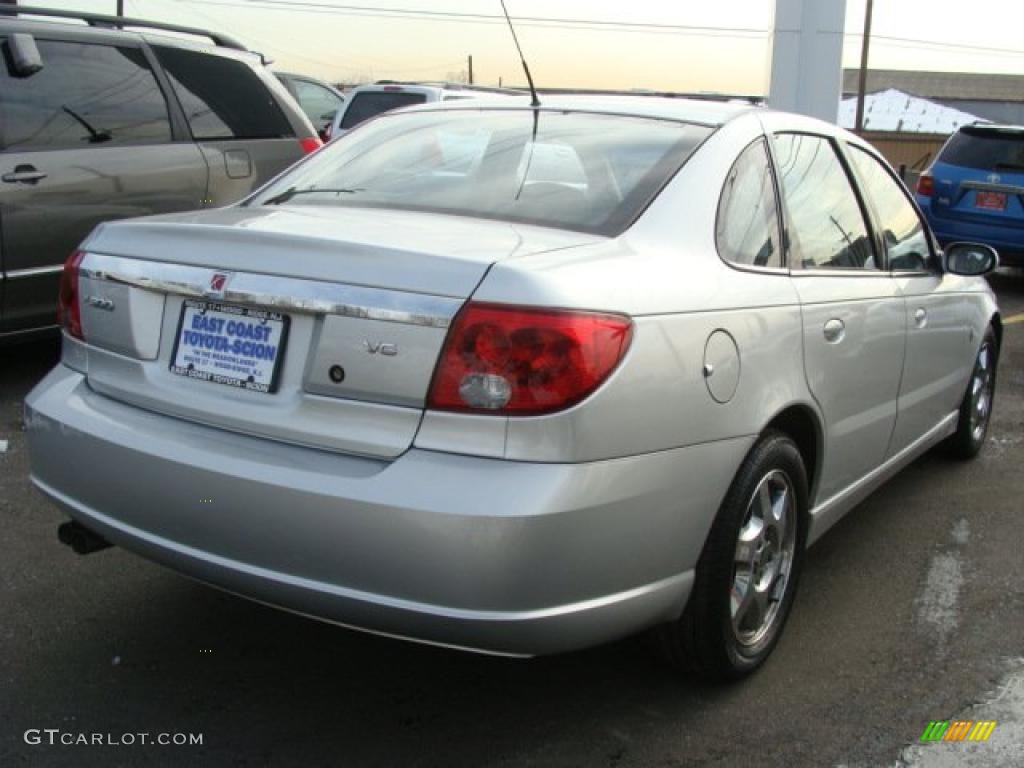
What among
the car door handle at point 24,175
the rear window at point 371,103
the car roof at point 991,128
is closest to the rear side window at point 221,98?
the car door handle at point 24,175

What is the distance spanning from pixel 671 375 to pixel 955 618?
5.47 feet

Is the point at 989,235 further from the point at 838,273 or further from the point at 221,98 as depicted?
the point at 838,273

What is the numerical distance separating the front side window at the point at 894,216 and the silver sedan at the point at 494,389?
24.0 inches

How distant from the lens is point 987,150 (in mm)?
10422

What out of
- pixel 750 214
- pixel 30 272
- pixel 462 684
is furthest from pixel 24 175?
pixel 750 214

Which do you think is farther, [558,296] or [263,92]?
[263,92]

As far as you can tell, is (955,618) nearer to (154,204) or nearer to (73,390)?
(73,390)

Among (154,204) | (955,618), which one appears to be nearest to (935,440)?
(955,618)

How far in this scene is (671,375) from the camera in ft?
8.11

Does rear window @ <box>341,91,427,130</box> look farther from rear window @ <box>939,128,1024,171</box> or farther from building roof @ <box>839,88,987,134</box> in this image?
building roof @ <box>839,88,987,134</box>

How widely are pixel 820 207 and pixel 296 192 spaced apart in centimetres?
170

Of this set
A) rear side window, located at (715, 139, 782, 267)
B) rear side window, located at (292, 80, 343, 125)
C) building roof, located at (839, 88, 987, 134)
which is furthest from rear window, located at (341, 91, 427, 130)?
building roof, located at (839, 88, 987, 134)

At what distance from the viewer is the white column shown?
15320 millimetres

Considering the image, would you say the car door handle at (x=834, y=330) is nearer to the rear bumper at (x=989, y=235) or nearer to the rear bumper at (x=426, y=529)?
the rear bumper at (x=426, y=529)
